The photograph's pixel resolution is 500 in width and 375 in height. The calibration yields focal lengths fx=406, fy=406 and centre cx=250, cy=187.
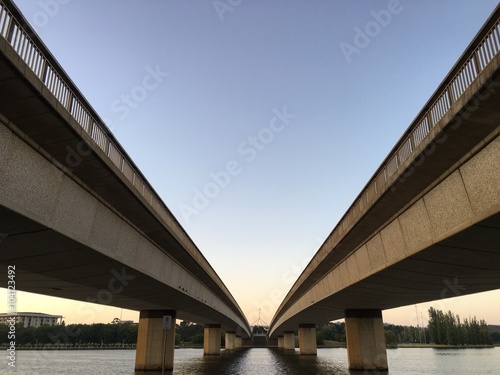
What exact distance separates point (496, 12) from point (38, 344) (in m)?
150

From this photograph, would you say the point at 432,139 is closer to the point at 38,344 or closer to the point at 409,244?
the point at 409,244

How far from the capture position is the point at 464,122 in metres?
10.4

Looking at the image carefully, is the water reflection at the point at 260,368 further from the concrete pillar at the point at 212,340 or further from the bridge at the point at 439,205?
the concrete pillar at the point at 212,340

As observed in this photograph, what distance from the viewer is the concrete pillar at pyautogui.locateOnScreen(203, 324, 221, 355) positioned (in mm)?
78250

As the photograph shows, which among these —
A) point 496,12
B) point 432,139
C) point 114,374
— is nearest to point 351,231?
point 432,139

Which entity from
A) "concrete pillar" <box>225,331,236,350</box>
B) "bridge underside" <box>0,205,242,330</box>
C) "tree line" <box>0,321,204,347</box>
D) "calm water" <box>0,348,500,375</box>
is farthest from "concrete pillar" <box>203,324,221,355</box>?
"tree line" <box>0,321,204,347</box>

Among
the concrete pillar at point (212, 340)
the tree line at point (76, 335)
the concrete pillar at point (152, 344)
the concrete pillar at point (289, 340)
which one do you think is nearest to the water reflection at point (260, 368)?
the concrete pillar at point (152, 344)

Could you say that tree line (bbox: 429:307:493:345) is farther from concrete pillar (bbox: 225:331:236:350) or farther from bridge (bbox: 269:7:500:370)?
bridge (bbox: 269:7:500:370)

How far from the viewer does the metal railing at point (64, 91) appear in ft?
32.9

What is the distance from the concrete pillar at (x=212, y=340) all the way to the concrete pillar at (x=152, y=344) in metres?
40.9

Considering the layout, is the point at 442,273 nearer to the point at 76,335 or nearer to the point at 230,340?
the point at 230,340

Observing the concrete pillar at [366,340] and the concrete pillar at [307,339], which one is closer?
the concrete pillar at [366,340]

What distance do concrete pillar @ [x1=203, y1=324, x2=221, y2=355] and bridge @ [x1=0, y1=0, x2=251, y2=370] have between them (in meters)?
56.8

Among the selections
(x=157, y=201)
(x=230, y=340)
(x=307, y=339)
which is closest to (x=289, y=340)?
(x=230, y=340)
